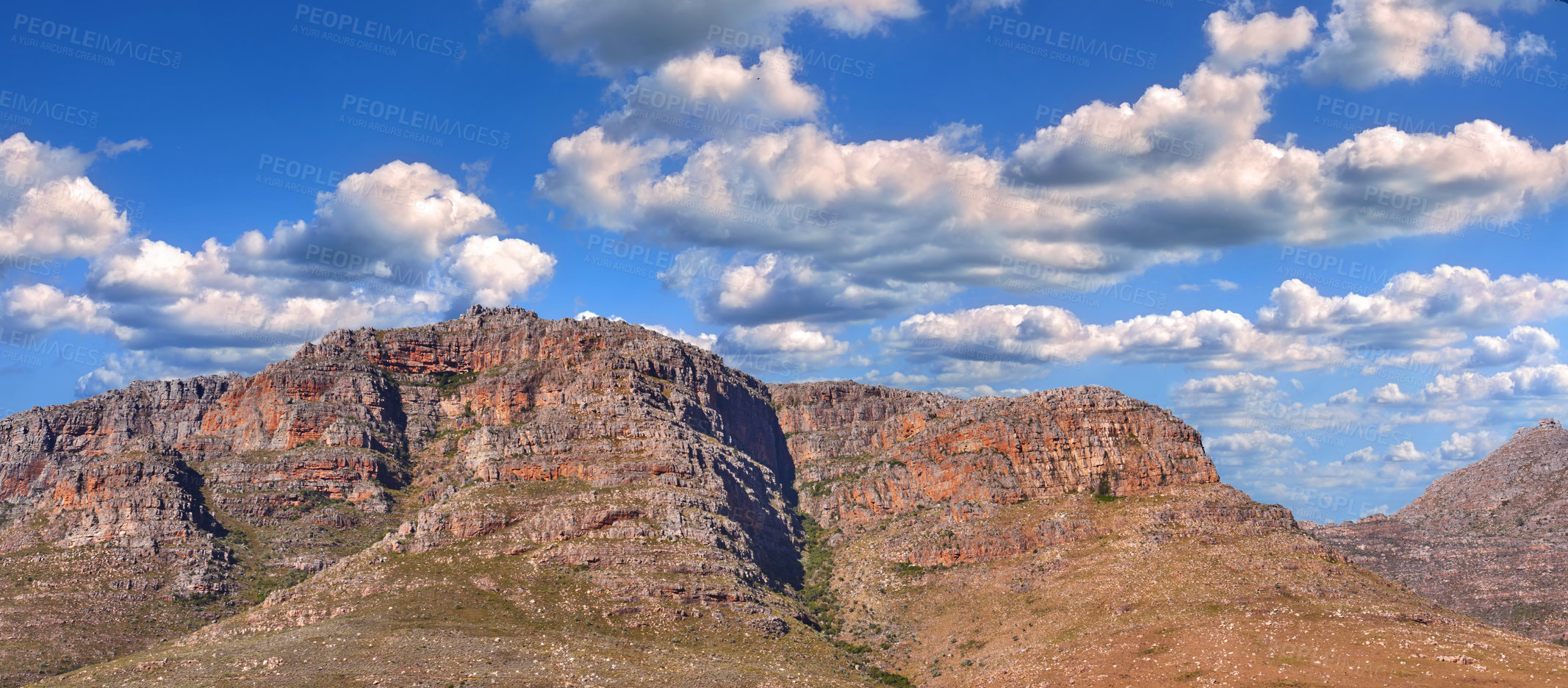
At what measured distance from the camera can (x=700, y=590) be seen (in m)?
139

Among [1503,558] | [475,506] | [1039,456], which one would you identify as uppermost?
[1039,456]

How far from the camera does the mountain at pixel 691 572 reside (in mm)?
112688

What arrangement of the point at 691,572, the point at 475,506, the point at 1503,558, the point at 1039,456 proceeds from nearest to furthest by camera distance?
the point at 691,572, the point at 475,506, the point at 1503,558, the point at 1039,456

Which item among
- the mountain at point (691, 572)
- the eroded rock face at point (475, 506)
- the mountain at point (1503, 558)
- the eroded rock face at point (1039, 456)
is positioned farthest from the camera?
the eroded rock face at point (1039, 456)

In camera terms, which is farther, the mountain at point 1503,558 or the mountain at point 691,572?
the mountain at point 1503,558

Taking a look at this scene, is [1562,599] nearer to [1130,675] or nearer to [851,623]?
[1130,675]

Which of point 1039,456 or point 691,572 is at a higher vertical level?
point 1039,456

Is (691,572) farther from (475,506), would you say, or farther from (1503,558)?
(1503,558)

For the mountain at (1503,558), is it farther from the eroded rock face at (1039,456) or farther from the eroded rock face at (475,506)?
the eroded rock face at (475,506)

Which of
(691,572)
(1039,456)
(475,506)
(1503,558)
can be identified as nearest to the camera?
(691,572)

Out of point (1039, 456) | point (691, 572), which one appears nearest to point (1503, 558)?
point (1039, 456)

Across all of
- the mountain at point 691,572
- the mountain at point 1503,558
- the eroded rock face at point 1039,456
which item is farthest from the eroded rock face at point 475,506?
the mountain at point 1503,558

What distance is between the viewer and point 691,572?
470 feet

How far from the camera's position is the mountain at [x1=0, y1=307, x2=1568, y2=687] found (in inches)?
4437
